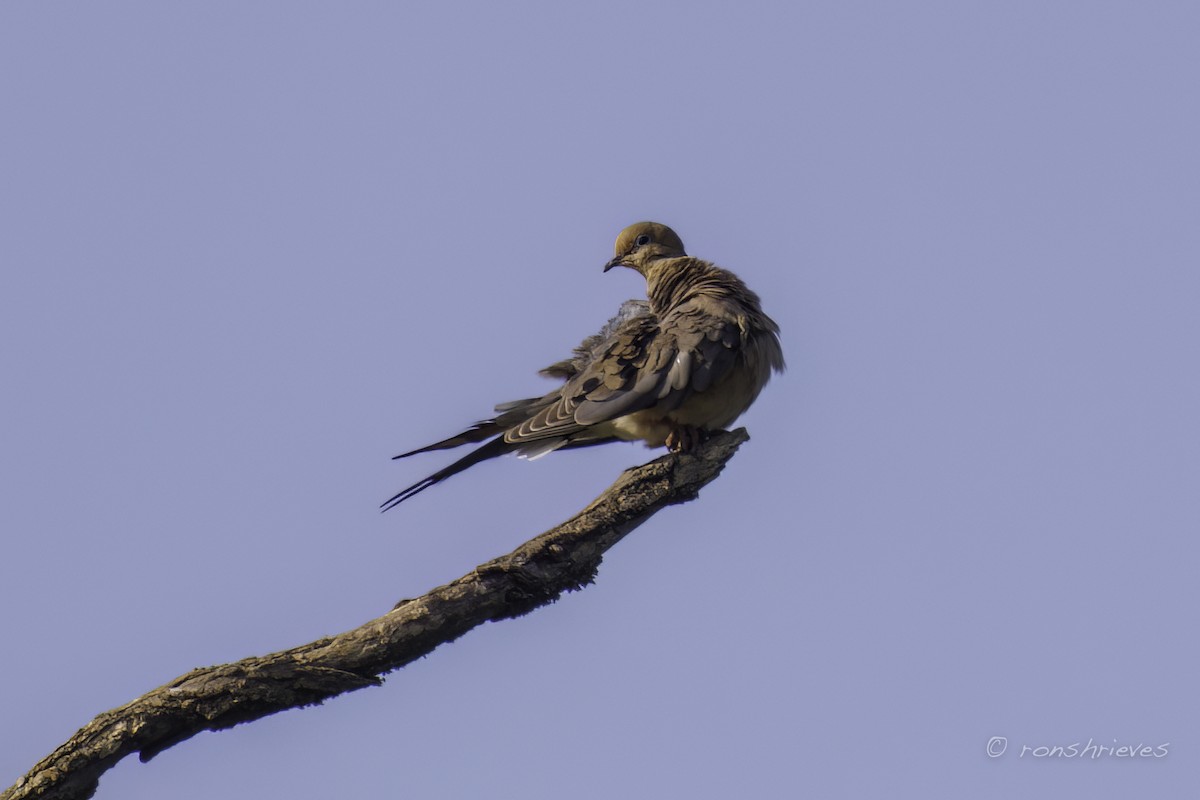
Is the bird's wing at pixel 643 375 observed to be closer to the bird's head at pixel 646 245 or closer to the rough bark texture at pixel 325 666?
the rough bark texture at pixel 325 666

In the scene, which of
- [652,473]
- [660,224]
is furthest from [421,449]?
[660,224]

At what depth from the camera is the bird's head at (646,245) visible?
26.3 ft

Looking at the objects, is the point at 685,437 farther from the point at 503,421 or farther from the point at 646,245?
the point at 646,245

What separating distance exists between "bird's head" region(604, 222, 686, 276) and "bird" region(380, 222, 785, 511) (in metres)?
1.04

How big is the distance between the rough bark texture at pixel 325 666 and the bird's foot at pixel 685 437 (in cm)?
128

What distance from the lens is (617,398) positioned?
638 centimetres

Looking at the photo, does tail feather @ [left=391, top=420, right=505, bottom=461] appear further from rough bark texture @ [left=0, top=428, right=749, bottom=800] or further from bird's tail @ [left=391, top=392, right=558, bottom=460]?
rough bark texture @ [left=0, top=428, right=749, bottom=800]

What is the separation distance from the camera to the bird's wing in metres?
6.36

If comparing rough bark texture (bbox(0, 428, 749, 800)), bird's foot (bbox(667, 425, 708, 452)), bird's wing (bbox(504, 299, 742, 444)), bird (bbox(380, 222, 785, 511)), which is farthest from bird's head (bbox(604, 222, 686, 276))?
rough bark texture (bbox(0, 428, 749, 800))

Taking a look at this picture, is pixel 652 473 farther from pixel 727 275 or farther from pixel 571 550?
pixel 727 275

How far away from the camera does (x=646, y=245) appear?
8047 millimetres

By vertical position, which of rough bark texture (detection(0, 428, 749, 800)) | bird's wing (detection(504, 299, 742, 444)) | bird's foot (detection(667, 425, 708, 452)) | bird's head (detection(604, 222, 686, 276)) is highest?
bird's head (detection(604, 222, 686, 276))

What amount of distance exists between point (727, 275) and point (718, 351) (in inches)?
35.7

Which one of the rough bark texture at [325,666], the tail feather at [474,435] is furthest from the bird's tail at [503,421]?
the rough bark texture at [325,666]
